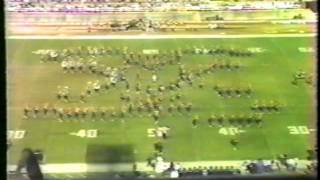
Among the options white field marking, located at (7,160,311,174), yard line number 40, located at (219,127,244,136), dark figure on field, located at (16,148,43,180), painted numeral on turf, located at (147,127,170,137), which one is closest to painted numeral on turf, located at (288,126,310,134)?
white field marking, located at (7,160,311,174)

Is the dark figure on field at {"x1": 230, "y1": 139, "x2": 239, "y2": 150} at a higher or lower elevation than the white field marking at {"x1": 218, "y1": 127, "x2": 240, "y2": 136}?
lower

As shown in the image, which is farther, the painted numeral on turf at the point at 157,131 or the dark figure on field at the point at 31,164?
the painted numeral on turf at the point at 157,131

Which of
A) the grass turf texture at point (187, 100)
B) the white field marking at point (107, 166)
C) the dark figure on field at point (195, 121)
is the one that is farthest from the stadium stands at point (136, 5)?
the white field marking at point (107, 166)

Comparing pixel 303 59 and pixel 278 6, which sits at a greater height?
pixel 278 6

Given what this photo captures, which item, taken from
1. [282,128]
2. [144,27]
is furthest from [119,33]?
[282,128]

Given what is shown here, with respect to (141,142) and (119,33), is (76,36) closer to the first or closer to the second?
(119,33)

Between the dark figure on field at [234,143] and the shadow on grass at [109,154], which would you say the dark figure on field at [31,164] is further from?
the dark figure on field at [234,143]

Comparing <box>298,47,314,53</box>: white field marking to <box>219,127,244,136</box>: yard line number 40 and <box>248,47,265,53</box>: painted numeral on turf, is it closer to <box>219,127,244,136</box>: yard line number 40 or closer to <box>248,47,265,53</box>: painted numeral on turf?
<box>248,47,265,53</box>: painted numeral on turf
